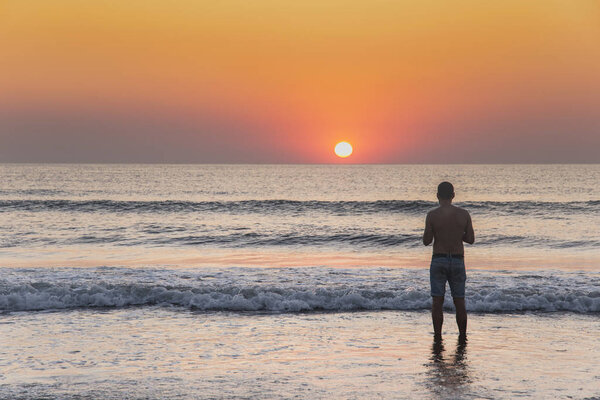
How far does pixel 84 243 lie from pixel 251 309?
14085 mm

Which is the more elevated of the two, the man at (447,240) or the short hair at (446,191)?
the short hair at (446,191)

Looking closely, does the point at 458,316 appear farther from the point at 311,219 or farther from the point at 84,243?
the point at 311,219

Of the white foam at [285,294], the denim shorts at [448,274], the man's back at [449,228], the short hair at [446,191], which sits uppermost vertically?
the short hair at [446,191]

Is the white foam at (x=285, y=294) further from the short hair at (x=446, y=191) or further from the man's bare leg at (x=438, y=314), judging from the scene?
the short hair at (x=446, y=191)

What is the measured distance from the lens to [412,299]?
34.9 ft

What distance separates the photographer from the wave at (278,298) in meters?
10.4

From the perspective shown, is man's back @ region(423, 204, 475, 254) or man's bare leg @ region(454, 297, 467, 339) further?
man's bare leg @ region(454, 297, 467, 339)

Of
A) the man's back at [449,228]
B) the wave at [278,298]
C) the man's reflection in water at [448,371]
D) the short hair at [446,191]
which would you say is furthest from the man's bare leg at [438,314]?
the wave at [278,298]

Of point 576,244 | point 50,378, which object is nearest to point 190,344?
point 50,378

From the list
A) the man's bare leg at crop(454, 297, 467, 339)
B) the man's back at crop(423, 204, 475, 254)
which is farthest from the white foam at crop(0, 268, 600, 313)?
the man's back at crop(423, 204, 475, 254)

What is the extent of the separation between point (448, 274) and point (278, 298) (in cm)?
377

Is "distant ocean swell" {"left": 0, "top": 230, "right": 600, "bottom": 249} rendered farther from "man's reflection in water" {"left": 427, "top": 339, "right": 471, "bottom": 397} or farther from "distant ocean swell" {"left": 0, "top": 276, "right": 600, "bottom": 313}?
"man's reflection in water" {"left": 427, "top": 339, "right": 471, "bottom": 397}

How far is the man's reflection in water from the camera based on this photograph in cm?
596

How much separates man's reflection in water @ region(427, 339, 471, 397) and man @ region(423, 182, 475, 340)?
488 millimetres
